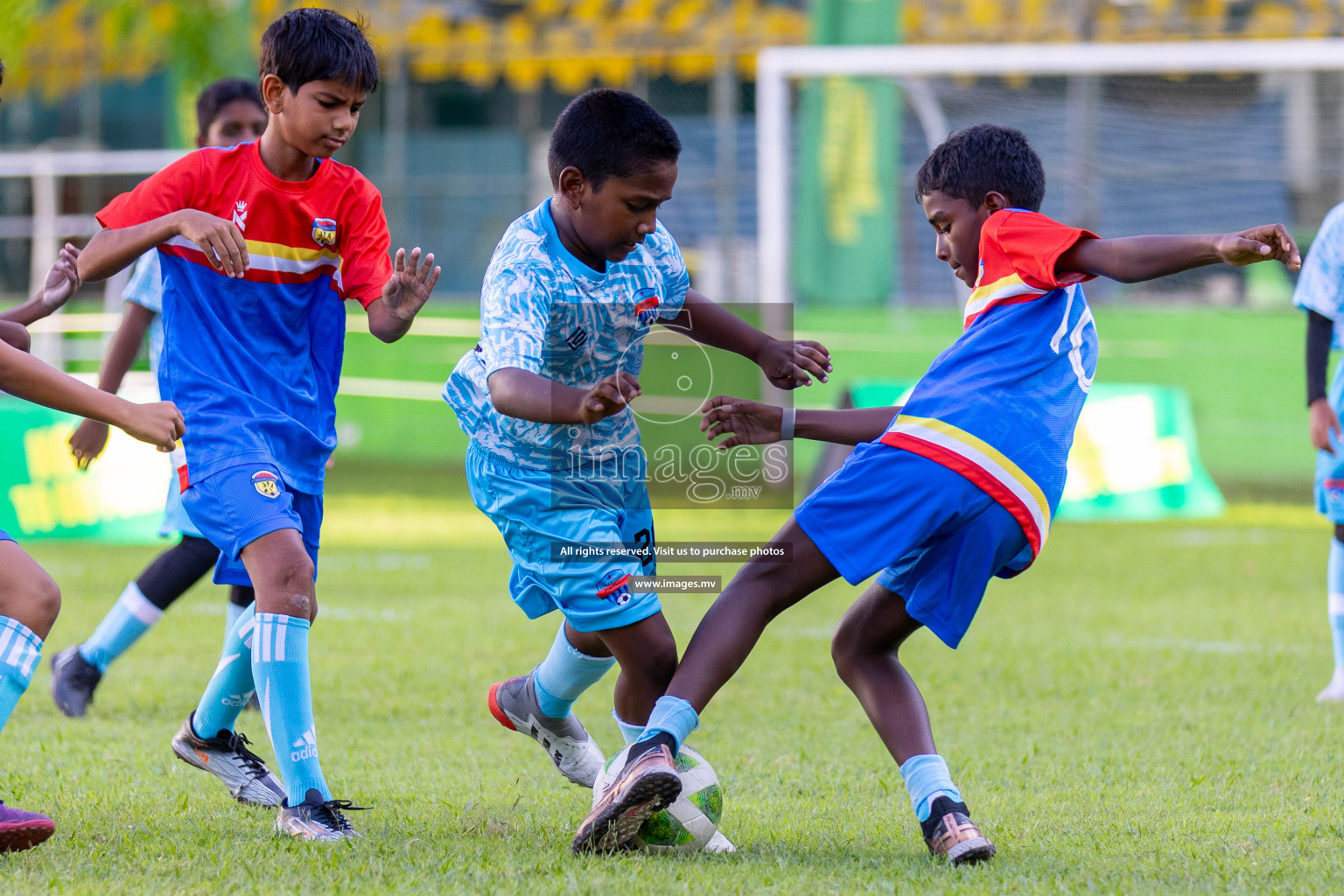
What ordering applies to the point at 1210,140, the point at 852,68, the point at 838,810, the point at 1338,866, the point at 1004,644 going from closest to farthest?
the point at 1338,866, the point at 838,810, the point at 1004,644, the point at 852,68, the point at 1210,140

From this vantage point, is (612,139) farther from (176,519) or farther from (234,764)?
(176,519)

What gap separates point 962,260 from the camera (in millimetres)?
3523

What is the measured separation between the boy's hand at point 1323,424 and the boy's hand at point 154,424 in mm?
4043

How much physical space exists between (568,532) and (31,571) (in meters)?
1.17

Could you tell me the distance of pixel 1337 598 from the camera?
18.8ft

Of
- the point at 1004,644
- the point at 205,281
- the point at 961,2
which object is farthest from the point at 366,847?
the point at 961,2

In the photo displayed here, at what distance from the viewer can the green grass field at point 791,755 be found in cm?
317

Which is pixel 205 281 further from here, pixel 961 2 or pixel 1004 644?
pixel 961 2

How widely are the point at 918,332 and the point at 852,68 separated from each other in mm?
10294

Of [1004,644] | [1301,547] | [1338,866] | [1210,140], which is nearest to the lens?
[1338,866]

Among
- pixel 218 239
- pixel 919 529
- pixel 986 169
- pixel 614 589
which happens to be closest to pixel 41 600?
pixel 218 239

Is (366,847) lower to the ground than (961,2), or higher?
lower

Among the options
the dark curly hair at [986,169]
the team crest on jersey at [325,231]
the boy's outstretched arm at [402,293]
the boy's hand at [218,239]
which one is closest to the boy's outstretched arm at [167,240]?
the boy's hand at [218,239]

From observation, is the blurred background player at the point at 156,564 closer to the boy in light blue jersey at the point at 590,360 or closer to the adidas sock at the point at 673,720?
the boy in light blue jersey at the point at 590,360
